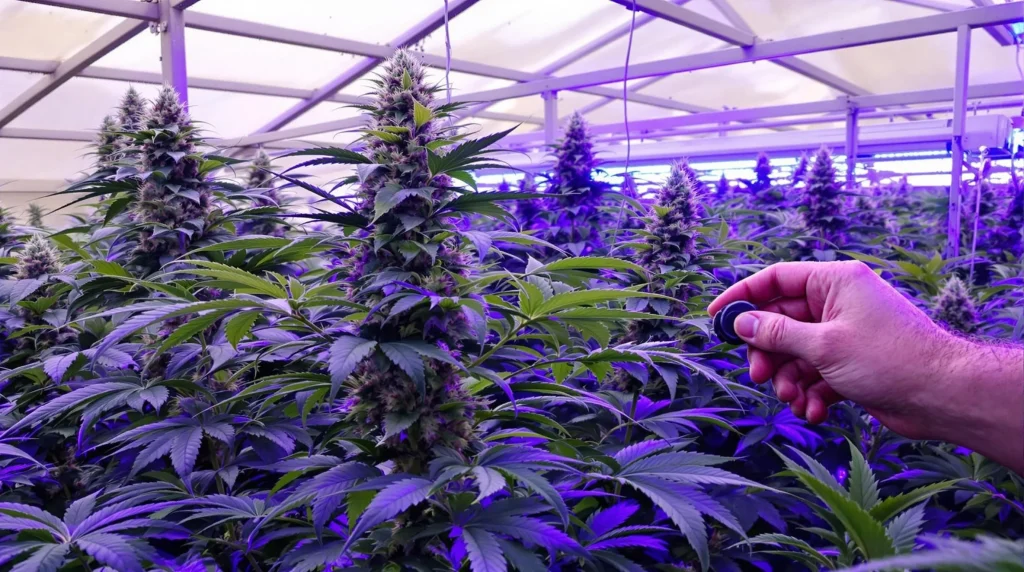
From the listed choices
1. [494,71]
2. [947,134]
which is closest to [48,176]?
[494,71]

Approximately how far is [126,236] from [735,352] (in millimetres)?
1733

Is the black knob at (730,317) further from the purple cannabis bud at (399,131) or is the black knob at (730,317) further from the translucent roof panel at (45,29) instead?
the translucent roof panel at (45,29)

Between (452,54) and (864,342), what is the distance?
5.66 m

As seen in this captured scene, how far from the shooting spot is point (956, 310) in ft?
7.41

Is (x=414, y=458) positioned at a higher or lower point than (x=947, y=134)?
lower

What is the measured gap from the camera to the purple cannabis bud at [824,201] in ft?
10.5

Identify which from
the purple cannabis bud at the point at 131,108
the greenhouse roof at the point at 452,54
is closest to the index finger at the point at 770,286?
the purple cannabis bud at the point at 131,108

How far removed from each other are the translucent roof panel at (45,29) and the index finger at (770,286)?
478 cm

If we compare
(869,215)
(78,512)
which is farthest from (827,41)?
(78,512)

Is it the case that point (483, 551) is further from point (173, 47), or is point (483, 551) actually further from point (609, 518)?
point (173, 47)

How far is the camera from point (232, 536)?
4.73 feet

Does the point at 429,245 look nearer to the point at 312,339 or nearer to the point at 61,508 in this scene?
the point at 312,339

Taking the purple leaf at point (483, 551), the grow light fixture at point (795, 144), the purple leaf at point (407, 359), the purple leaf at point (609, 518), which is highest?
the grow light fixture at point (795, 144)

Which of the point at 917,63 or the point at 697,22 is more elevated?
the point at 917,63
